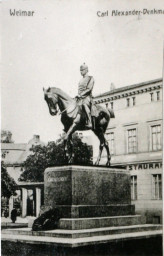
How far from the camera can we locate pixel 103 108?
41.0 feet

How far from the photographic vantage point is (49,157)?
497 inches

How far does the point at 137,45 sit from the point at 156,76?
572 mm

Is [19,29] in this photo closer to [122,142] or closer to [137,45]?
[137,45]

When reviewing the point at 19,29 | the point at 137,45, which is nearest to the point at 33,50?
the point at 19,29

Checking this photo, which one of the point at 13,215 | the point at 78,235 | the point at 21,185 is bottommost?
the point at 78,235

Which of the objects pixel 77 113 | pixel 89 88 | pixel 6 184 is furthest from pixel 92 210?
pixel 89 88

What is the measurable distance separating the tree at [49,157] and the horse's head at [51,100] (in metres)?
0.56

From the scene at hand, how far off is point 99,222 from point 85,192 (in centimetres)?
54

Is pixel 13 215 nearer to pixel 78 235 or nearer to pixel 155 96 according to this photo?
pixel 78 235

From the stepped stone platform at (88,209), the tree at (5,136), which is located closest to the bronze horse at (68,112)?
the stepped stone platform at (88,209)

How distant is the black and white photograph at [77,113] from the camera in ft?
37.1

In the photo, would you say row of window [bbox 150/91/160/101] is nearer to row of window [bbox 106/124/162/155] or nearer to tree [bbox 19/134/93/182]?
row of window [bbox 106/124/162/155]

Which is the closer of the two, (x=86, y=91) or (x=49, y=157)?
(x=86, y=91)

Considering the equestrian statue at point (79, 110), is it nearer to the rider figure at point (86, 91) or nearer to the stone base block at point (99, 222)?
the rider figure at point (86, 91)
